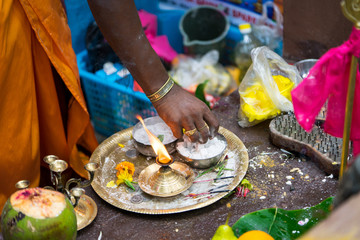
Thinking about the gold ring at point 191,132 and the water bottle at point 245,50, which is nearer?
the gold ring at point 191,132

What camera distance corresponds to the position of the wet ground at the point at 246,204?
1530 mm

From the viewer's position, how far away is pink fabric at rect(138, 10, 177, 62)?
11.7 ft

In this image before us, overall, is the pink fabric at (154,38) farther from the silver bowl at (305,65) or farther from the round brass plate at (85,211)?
the round brass plate at (85,211)

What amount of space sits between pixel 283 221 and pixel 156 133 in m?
0.72

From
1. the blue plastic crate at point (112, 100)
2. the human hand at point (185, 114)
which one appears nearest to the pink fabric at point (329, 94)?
the human hand at point (185, 114)

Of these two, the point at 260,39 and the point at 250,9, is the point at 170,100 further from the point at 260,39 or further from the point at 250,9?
the point at 250,9

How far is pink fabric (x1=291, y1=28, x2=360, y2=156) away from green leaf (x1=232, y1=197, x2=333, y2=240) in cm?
26

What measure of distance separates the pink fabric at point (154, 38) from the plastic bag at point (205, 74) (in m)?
0.10

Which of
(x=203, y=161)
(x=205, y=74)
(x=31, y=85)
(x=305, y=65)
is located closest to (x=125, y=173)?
(x=203, y=161)

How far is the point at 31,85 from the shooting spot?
6.39 feet

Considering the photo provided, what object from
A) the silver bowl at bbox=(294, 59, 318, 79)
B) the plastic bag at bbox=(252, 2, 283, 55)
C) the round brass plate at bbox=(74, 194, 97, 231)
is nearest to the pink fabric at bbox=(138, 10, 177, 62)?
the plastic bag at bbox=(252, 2, 283, 55)

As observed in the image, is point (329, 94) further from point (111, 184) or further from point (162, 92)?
point (111, 184)

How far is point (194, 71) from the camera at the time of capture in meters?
3.50

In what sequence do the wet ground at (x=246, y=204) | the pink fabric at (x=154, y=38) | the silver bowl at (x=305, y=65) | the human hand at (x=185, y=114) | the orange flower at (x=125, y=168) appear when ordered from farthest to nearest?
the pink fabric at (x=154, y=38) → the silver bowl at (x=305, y=65) → the orange flower at (x=125, y=168) → the human hand at (x=185, y=114) → the wet ground at (x=246, y=204)
